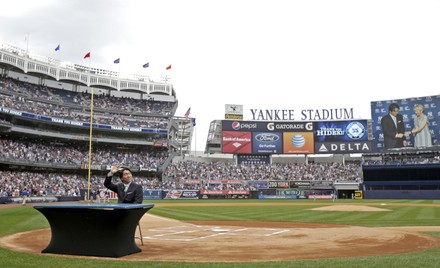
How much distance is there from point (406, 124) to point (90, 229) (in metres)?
64.4

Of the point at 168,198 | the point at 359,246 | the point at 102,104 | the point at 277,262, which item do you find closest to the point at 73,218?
the point at 277,262

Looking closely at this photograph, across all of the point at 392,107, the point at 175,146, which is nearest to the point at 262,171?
the point at 175,146

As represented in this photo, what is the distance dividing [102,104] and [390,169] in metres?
52.1

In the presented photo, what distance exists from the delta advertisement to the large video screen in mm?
4867

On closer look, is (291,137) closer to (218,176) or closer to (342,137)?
(342,137)

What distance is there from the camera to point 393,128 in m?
63.1

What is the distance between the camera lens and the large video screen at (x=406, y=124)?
2392 inches

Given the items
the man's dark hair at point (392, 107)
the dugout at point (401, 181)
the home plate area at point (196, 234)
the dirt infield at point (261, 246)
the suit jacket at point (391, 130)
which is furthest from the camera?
the man's dark hair at point (392, 107)

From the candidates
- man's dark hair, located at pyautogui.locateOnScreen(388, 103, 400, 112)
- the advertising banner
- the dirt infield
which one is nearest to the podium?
the dirt infield

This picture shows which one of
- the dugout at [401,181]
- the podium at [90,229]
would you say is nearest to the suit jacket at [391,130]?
the dugout at [401,181]

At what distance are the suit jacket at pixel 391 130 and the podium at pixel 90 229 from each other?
62.5 m

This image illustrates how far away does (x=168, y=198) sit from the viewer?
193 ft

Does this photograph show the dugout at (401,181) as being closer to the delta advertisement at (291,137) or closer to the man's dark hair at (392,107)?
the delta advertisement at (291,137)

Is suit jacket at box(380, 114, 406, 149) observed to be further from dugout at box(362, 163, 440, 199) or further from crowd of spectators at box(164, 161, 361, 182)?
crowd of spectators at box(164, 161, 361, 182)
